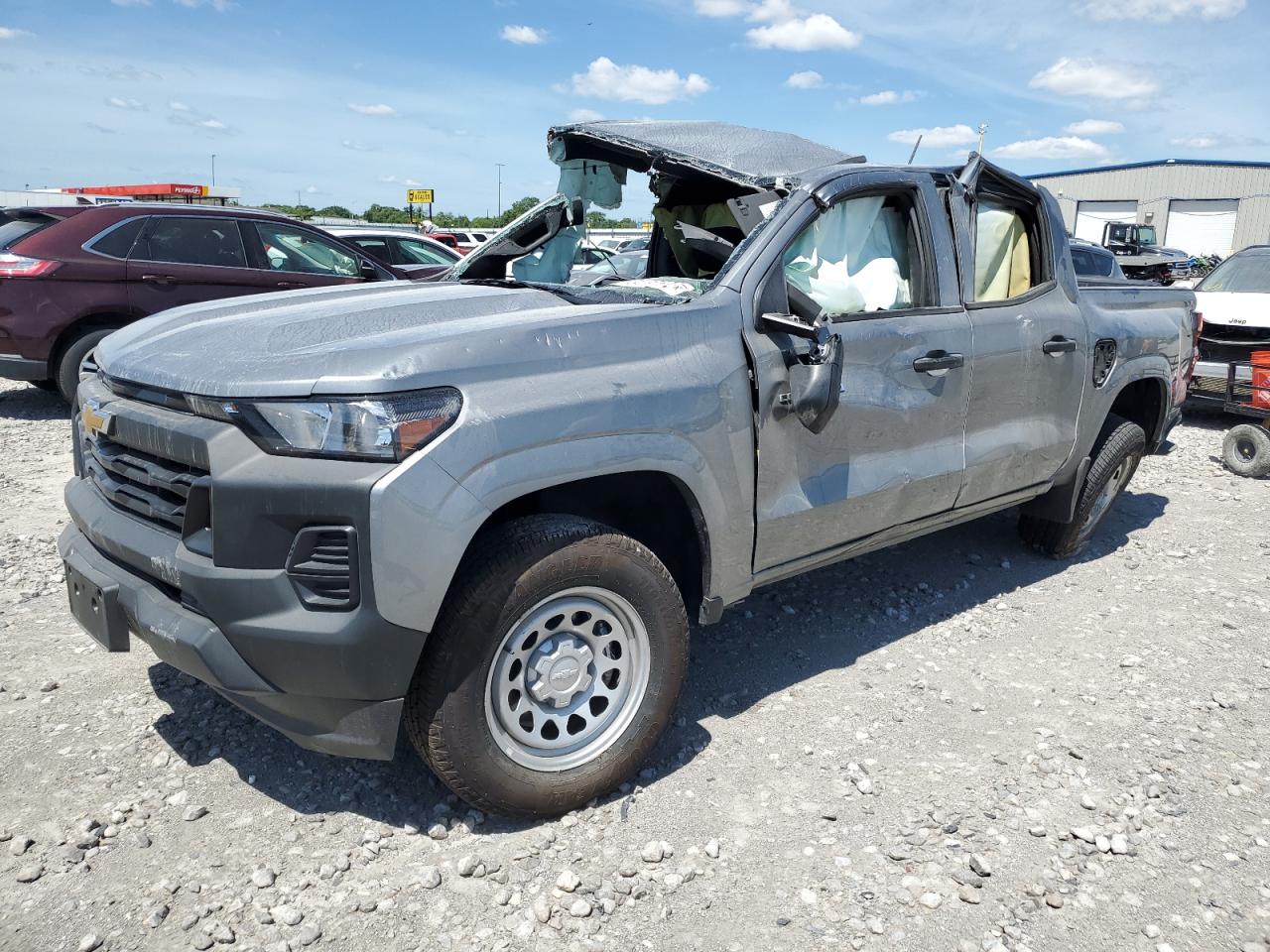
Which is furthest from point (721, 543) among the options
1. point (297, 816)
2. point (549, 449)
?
point (297, 816)

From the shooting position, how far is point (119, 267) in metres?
7.75

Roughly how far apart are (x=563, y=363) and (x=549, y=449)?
0.85 ft

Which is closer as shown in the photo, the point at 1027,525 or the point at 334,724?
the point at 334,724

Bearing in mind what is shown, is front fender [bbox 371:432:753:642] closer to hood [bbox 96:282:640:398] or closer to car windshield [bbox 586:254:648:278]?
hood [bbox 96:282:640:398]

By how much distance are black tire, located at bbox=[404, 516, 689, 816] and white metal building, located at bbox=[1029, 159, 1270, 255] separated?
46109 millimetres

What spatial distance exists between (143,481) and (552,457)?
3.82ft

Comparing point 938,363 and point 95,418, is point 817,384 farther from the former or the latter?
point 95,418

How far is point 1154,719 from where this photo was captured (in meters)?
3.52

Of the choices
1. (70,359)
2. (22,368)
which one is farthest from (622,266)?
(22,368)

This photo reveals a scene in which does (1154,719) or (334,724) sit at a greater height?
(334,724)

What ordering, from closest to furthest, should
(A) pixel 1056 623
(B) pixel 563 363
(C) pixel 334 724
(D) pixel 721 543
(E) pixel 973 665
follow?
(C) pixel 334 724 → (B) pixel 563 363 → (D) pixel 721 543 → (E) pixel 973 665 → (A) pixel 1056 623

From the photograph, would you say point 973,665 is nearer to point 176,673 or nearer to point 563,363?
point 563,363

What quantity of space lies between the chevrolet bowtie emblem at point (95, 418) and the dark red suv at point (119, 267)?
16.1ft

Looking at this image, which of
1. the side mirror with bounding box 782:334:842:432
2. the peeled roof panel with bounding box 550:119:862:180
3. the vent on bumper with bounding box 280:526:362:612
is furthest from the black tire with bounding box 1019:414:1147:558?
the vent on bumper with bounding box 280:526:362:612
